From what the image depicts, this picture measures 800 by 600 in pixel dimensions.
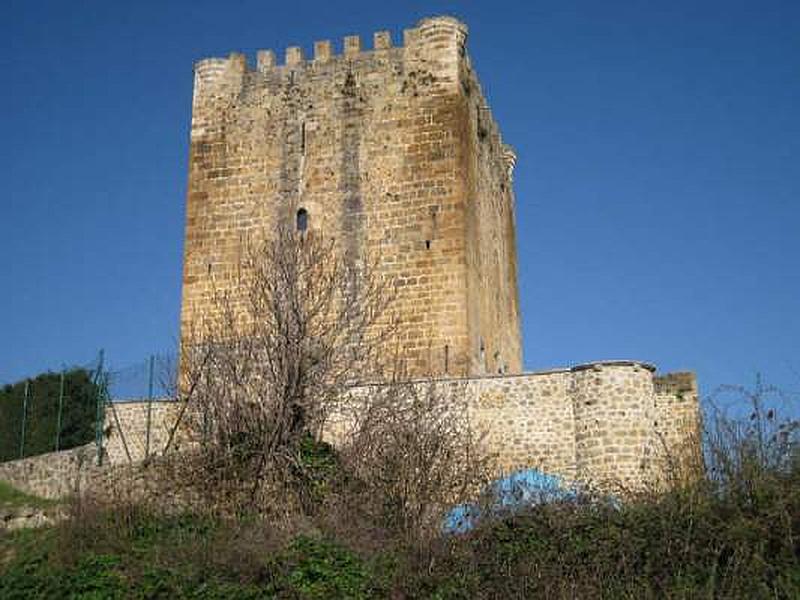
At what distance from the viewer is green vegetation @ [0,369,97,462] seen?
21156 mm

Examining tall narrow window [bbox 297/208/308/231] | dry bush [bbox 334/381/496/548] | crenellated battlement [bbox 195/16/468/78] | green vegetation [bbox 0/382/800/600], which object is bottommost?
green vegetation [bbox 0/382/800/600]

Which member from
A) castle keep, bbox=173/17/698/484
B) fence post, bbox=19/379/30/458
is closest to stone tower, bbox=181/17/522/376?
castle keep, bbox=173/17/698/484

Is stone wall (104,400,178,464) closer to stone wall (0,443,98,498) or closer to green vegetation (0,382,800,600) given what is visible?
stone wall (0,443,98,498)

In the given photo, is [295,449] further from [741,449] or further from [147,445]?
[741,449]

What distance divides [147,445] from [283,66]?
8736 millimetres

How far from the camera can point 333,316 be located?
1962 centimetres

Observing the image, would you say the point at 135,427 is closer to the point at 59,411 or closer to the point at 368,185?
the point at 59,411

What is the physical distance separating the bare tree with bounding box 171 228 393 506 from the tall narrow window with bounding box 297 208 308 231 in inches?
71.0

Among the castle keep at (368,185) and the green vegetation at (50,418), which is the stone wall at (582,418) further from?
the green vegetation at (50,418)

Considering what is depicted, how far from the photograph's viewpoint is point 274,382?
1591cm

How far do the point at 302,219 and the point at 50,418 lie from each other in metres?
6.76

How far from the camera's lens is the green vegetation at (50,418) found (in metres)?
21.2

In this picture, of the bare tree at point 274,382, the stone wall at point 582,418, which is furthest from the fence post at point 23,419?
the bare tree at point 274,382

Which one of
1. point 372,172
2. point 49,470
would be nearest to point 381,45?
point 372,172
